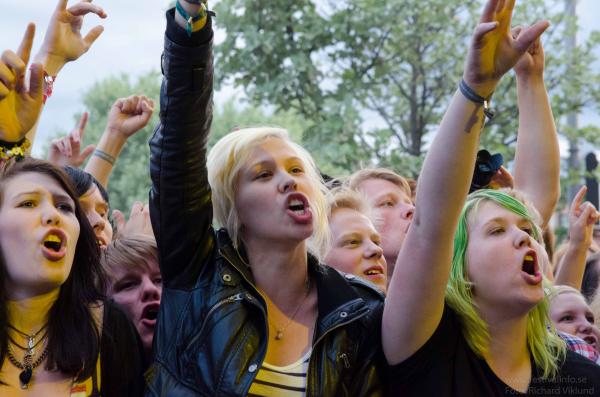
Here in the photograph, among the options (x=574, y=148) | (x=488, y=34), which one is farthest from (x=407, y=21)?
(x=488, y=34)

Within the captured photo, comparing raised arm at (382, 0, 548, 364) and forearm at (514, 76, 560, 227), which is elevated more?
forearm at (514, 76, 560, 227)

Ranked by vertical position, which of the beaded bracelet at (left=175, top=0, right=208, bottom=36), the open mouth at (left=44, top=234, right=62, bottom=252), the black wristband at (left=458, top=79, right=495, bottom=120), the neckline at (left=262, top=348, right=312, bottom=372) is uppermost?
the beaded bracelet at (left=175, top=0, right=208, bottom=36)

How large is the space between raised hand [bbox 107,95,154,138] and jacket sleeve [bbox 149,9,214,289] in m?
1.72

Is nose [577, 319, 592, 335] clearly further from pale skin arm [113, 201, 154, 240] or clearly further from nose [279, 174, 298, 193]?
pale skin arm [113, 201, 154, 240]

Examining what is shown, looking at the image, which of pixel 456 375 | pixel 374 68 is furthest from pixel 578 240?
pixel 374 68

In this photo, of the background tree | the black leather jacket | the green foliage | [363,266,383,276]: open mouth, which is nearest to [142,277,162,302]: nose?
the black leather jacket

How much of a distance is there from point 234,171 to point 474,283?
0.82m

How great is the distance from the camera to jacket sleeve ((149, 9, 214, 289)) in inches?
101

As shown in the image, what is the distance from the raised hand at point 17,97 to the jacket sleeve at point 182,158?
0.57 metres

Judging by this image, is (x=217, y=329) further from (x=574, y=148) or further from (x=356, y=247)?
(x=574, y=148)

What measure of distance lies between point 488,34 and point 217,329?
109 cm

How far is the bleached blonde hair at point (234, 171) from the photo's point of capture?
2934mm

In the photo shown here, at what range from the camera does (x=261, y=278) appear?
2.87 m

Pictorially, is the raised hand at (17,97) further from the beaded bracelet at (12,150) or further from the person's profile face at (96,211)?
the person's profile face at (96,211)
